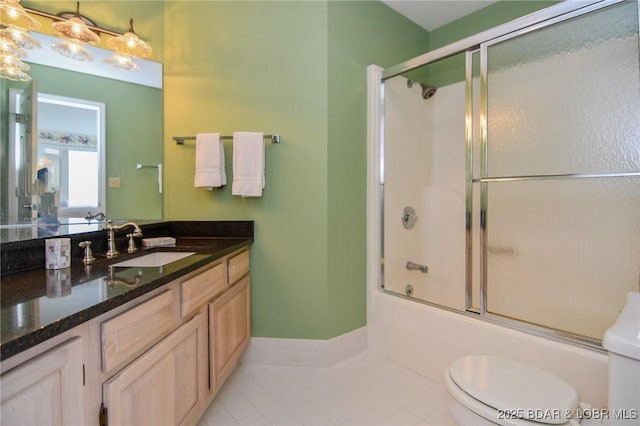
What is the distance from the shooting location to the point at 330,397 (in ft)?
5.49

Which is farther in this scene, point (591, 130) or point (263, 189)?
point (263, 189)

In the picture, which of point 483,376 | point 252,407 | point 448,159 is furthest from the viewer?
point 448,159

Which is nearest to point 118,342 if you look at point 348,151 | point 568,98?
point 348,151

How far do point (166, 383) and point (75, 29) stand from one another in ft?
6.03

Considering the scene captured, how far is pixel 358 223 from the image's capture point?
215cm

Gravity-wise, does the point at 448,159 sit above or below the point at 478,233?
above

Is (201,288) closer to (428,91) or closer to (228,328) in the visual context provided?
(228,328)

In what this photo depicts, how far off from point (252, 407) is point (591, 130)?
2367 millimetres

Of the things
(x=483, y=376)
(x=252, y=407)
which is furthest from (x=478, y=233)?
(x=252, y=407)

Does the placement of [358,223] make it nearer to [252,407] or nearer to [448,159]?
Answer: [448,159]

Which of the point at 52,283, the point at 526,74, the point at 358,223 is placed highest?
the point at 526,74

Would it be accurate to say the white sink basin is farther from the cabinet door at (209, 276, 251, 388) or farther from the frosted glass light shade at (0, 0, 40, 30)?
the frosted glass light shade at (0, 0, 40, 30)

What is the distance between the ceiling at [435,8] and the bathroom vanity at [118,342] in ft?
7.30

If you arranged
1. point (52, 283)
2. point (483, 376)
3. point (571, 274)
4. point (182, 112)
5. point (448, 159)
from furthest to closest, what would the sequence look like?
point (448, 159)
point (182, 112)
point (571, 274)
point (483, 376)
point (52, 283)
